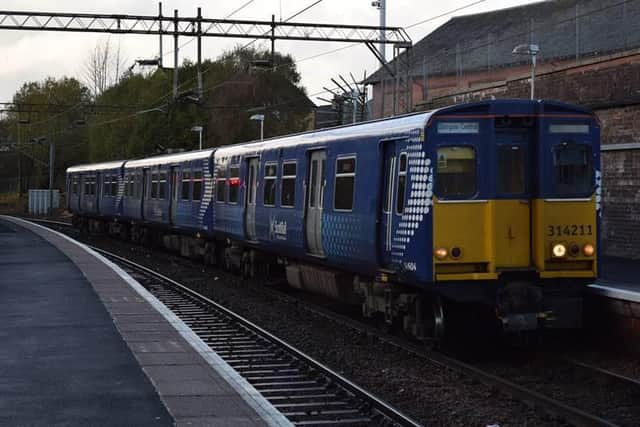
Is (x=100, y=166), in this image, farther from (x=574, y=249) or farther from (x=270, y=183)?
(x=574, y=249)

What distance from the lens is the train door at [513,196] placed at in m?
12.1

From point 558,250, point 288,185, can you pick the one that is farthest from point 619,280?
point 288,185

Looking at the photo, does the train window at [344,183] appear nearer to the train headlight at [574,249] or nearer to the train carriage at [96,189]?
the train headlight at [574,249]

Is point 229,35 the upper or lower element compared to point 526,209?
upper

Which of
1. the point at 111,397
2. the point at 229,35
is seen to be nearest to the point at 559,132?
the point at 111,397

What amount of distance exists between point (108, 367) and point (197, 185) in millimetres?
15929

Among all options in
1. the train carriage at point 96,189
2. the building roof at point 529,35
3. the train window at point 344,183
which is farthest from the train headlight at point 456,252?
the train carriage at point 96,189

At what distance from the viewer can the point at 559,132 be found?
12.4 meters

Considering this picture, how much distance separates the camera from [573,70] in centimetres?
2395

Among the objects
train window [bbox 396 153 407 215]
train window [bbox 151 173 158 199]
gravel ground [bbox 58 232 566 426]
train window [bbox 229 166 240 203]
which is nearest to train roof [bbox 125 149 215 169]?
train window [bbox 151 173 158 199]

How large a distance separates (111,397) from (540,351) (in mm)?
6113

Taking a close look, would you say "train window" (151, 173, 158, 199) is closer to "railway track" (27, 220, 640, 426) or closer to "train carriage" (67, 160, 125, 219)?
"train carriage" (67, 160, 125, 219)

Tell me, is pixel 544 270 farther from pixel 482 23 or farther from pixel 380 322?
pixel 482 23

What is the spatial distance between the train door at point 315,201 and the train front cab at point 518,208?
14.4ft
